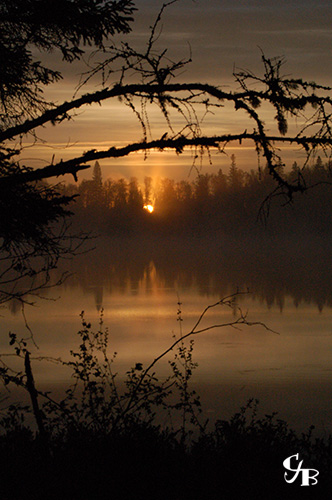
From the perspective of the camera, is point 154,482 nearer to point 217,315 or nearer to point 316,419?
point 316,419

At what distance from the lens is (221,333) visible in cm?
2147

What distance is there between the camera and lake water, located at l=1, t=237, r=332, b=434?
13.4 meters

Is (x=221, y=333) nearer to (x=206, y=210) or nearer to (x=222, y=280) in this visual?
(x=222, y=280)

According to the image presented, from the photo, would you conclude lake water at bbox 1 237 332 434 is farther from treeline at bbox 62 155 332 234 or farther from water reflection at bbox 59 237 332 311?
treeline at bbox 62 155 332 234

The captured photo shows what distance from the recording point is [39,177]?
19.3 feet

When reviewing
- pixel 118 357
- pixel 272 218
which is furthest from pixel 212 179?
pixel 118 357

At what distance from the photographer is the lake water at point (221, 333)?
529 inches

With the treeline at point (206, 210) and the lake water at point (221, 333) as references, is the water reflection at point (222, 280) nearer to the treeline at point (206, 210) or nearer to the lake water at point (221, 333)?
the lake water at point (221, 333)

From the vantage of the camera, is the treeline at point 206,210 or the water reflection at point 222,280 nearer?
the water reflection at point 222,280
